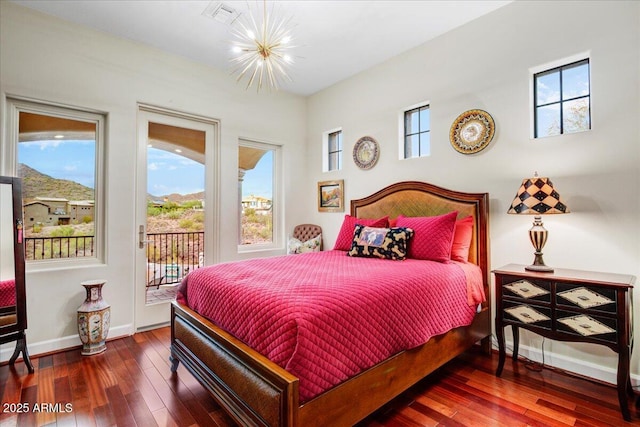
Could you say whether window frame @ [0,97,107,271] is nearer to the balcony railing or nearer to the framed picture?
the balcony railing

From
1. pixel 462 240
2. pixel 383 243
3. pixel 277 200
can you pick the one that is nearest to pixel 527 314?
pixel 462 240

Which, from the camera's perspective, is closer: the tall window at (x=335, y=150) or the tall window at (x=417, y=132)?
the tall window at (x=417, y=132)

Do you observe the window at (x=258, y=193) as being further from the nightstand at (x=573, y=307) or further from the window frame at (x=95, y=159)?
the nightstand at (x=573, y=307)

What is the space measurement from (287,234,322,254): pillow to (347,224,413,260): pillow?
1.34m

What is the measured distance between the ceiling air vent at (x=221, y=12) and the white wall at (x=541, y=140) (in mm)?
1769

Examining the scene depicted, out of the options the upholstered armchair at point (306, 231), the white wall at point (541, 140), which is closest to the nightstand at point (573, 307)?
the white wall at point (541, 140)

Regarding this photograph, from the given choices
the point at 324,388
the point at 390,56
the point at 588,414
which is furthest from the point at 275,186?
the point at 588,414

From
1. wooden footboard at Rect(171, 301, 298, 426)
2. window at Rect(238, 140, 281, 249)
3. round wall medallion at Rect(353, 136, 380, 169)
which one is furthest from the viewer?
window at Rect(238, 140, 281, 249)

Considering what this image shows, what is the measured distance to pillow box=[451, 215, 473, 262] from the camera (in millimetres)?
2691

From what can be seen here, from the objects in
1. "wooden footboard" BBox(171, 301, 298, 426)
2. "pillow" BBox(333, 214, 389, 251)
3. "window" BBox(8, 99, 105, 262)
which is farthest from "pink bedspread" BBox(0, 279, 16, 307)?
"pillow" BBox(333, 214, 389, 251)

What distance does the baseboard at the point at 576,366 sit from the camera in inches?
84.5

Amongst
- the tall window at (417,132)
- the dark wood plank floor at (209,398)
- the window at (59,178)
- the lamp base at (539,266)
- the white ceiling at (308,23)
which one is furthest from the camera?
the tall window at (417,132)

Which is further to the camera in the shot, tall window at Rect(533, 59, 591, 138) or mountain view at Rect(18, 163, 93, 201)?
mountain view at Rect(18, 163, 93, 201)

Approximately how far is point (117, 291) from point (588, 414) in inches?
149
